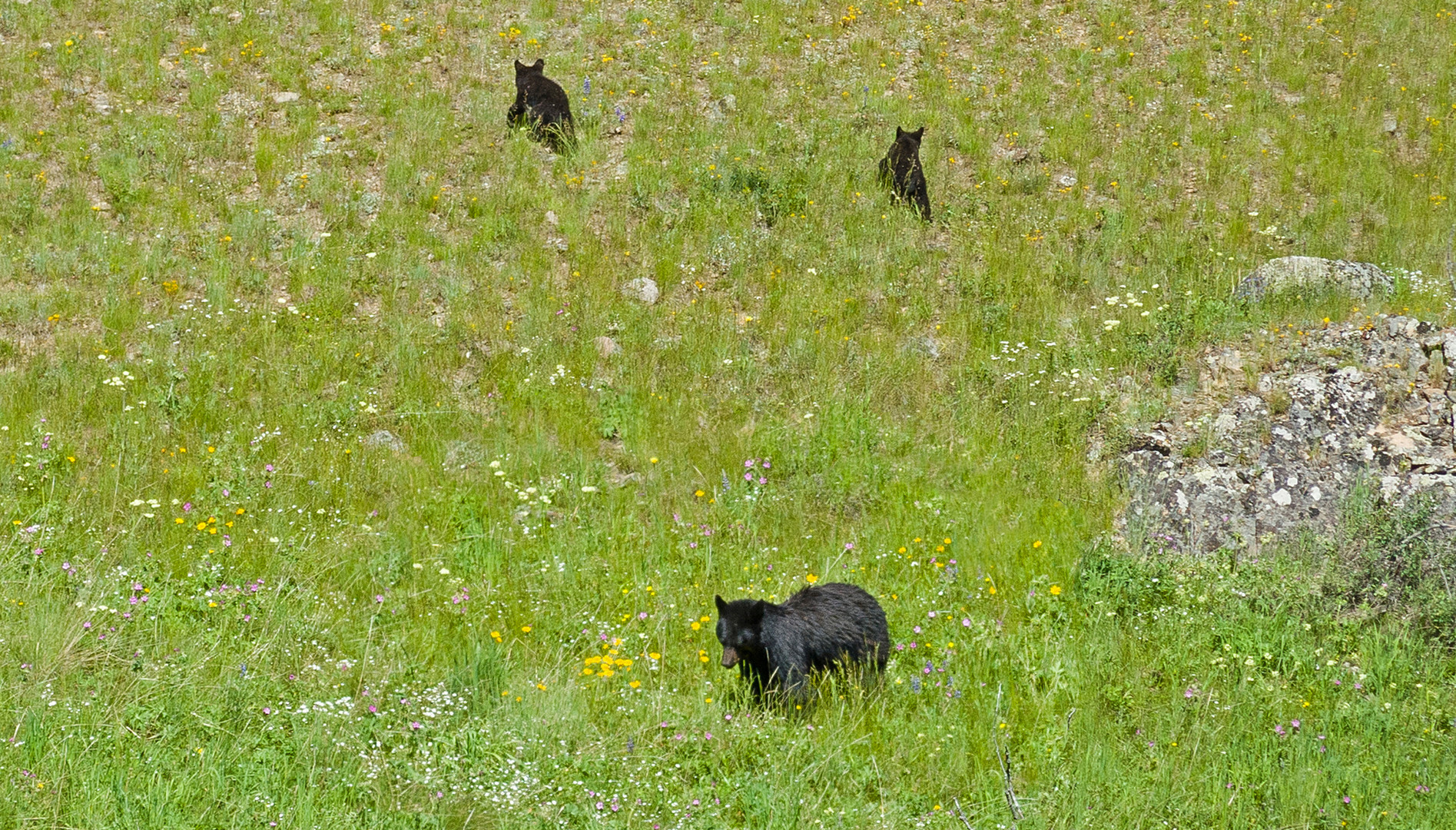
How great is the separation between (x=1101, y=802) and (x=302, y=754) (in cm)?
350

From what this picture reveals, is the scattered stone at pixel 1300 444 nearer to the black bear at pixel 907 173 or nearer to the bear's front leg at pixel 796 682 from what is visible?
the bear's front leg at pixel 796 682

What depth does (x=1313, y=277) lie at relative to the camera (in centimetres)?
1011

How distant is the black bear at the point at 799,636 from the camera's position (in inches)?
213

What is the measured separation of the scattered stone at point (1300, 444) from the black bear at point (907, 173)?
439 centimetres

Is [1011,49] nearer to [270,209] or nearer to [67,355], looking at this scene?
[270,209]

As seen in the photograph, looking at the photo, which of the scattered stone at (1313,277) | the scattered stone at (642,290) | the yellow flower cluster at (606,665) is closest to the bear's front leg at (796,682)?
the yellow flower cluster at (606,665)

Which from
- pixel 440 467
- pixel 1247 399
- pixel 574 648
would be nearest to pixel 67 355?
pixel 440 467

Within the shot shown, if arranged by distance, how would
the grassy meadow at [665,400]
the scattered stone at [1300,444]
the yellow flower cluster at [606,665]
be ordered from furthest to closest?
the scattered stone at [1300,444], the yellow flower cluster at [606,665], the grassy meadow at [665,400]

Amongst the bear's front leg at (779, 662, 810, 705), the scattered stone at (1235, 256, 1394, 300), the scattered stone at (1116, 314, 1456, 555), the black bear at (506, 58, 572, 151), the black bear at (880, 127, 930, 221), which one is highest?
the black bear at (506, 58, 572, 151)

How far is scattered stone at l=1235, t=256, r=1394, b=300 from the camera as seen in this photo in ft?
33.0

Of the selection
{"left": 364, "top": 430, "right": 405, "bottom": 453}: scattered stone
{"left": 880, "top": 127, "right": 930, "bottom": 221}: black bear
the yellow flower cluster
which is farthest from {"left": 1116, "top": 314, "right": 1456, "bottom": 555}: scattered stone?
{"left": 364, "top": 430, "right": 405, "bottom": 453}: scattered stone

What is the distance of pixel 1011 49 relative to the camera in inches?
626

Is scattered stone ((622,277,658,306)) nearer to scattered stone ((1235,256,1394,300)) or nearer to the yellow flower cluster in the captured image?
the yellow flower cluster

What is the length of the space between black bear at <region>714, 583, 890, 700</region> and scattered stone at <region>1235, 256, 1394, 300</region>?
254 inches
